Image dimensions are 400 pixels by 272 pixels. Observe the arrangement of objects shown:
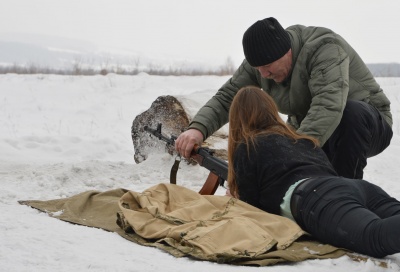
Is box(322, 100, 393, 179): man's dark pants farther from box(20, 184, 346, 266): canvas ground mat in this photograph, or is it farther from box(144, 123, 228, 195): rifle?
box(20, 184, 346, 266): canvas ground mat

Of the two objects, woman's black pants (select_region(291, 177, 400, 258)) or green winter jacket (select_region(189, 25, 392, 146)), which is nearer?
woman's black pants (select_region(291, 177, 400, 258))

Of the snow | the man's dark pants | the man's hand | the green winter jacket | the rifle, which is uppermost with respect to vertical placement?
the green winter jacket

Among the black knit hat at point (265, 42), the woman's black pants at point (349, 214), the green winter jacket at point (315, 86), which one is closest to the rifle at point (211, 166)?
the green winter jacket at point (315, 86)

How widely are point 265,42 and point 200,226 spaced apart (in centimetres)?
140

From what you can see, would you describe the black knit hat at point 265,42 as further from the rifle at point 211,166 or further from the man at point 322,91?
the rifle at point 211,166

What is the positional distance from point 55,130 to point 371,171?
555 cm

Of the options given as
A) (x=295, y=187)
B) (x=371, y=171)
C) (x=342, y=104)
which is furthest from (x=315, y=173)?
(x=371, y=171)

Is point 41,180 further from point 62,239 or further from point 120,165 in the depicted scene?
point 62,239

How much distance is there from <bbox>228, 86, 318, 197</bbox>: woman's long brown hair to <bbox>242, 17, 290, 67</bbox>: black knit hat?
1.93 ft

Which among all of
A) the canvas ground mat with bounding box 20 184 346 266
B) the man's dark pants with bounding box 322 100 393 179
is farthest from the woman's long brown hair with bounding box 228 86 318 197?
the man's dark pants with bounding box 322 100 393 179

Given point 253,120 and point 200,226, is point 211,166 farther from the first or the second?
point 200,226

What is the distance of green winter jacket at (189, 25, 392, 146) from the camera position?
407 centimetres

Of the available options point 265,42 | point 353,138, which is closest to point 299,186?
point 353,138

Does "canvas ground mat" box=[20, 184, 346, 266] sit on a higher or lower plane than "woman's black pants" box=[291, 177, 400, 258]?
lower
